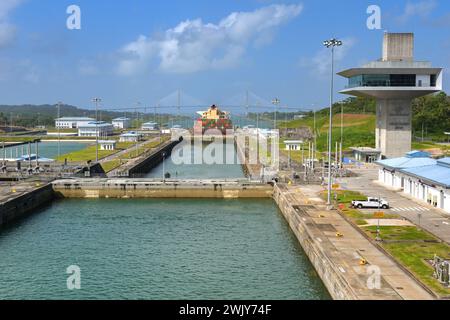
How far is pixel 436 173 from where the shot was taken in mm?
37312

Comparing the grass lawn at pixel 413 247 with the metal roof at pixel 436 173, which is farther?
the metal roof at pixel 436 173

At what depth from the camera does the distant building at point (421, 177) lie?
34.7 metres

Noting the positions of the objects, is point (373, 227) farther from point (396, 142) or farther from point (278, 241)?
point (396, 142)

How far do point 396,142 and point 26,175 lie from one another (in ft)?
119

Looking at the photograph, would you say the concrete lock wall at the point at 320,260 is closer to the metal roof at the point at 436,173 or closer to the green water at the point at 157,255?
the green water at the point at 157,255

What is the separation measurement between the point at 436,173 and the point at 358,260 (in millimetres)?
Result: 17502

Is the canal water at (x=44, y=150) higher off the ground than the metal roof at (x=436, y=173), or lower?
higher

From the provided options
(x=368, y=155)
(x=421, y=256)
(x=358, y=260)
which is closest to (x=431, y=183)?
(x=421, y=256)

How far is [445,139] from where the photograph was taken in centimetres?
9144

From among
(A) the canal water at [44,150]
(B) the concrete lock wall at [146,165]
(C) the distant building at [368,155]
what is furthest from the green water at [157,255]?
(A) the canal water at [44,150]

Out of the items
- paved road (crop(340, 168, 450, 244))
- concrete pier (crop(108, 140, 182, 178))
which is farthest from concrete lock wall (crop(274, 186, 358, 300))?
concrete pier (crop(108, 140, 182, 178))

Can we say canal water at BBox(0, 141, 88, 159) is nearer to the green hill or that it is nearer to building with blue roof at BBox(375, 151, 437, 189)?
the green hill
